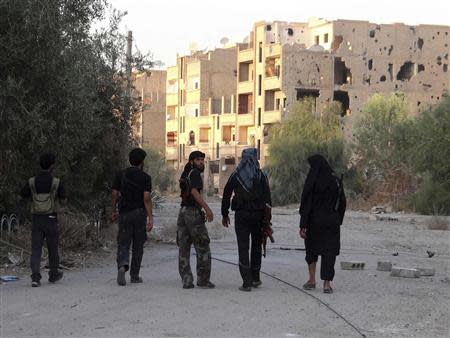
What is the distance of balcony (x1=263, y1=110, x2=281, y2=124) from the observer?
84188 mm

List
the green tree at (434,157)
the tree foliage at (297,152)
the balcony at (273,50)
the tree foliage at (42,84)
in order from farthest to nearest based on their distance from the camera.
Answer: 1. the balcony at (273,50)
2. the tree foliage at (297,152)
3. the green tree at (434,157)
4. the tree foliage at (42,84)

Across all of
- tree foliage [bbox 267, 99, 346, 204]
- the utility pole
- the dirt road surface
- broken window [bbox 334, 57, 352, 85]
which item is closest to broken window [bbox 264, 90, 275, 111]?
broken window [bbox 334, 57, 352, 85]

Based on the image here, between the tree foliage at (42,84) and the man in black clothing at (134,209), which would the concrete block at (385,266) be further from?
the tree foliage at (42,84)

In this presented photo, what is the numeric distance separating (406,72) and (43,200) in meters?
82.0

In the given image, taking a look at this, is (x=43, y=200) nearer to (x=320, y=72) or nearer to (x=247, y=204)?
(x=247, y=204)

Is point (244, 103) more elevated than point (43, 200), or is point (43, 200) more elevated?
point (244, 103)

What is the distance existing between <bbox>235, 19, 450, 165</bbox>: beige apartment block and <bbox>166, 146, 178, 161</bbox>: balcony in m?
16.7

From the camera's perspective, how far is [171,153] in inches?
4284

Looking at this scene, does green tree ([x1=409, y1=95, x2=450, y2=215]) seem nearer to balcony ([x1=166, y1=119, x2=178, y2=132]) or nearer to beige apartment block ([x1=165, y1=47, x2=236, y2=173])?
beige apartment block ([x1=165, y1=47, x2=236, y2=173])

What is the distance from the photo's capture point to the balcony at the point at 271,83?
8469 centimetres

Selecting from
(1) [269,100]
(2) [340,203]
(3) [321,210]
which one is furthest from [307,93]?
(3) [321,210]

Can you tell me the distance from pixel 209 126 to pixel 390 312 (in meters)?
89.0

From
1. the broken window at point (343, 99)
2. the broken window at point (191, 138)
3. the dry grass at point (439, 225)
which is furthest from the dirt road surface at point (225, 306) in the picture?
the broken window at point (191, 138)

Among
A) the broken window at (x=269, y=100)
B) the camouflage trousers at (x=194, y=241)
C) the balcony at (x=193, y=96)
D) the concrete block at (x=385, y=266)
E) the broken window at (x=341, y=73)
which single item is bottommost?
the concrete block at (x=385, y=266)
